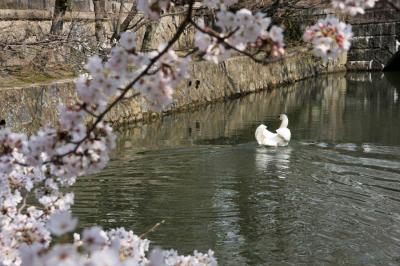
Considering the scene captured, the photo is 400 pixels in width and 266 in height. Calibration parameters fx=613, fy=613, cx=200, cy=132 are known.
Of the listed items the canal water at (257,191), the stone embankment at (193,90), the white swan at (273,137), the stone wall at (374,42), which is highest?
the stone wall at (374,42)

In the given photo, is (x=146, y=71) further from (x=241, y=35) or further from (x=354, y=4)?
(x=354, y=4)

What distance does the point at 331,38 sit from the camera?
176cm

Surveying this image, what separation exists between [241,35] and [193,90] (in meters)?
10.5

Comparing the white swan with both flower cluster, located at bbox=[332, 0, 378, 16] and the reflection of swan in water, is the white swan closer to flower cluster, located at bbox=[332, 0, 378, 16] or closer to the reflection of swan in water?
the reflection of swan in water

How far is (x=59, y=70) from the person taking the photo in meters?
9.81

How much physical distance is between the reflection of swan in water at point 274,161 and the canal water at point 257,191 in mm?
13

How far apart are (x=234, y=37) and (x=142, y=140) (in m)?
7.33

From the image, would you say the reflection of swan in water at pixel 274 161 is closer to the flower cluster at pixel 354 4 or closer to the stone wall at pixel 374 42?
the flower cluster at pixel 354 4

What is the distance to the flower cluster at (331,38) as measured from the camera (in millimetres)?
1755

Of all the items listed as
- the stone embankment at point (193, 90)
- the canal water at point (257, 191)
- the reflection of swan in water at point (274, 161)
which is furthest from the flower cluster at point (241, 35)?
the reflection of swan in water at point (274, 161)

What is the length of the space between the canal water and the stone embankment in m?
0.56

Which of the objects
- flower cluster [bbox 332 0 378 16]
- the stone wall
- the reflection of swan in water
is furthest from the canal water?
the stone wall

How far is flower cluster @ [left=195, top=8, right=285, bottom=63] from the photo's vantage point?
1.74 meters

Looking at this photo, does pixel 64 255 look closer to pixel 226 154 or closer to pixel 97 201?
pixel 97 201
